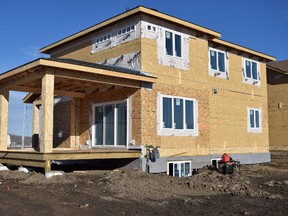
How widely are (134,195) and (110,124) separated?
6700 mm

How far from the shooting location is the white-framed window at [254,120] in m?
22.5

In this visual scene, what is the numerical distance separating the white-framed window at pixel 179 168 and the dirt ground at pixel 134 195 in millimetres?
2069

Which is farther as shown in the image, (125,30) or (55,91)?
(55,91)

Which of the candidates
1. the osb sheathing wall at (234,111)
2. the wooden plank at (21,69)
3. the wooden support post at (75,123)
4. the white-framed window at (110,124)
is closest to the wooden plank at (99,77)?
the wooden plank at (21,69)

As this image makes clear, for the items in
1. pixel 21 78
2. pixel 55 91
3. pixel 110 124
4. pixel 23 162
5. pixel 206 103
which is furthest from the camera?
pixel 206 103

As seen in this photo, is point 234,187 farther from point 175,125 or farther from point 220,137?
point 220,137

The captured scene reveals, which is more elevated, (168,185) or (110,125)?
(110,125)

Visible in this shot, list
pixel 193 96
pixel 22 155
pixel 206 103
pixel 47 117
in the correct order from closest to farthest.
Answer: pixel 47 117, pixel 22 155, pixel 193 96, pixel 206 103

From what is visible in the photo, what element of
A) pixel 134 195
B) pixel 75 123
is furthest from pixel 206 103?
pixel 134 195

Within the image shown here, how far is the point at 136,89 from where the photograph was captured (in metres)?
15.8

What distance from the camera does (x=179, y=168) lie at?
17.1 metres

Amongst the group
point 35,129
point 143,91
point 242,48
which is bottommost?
point 35,129

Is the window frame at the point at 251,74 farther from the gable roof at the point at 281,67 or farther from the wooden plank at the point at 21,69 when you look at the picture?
the wooden plank at the point at 21,69

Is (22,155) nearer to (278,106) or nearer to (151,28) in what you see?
(151,28)
